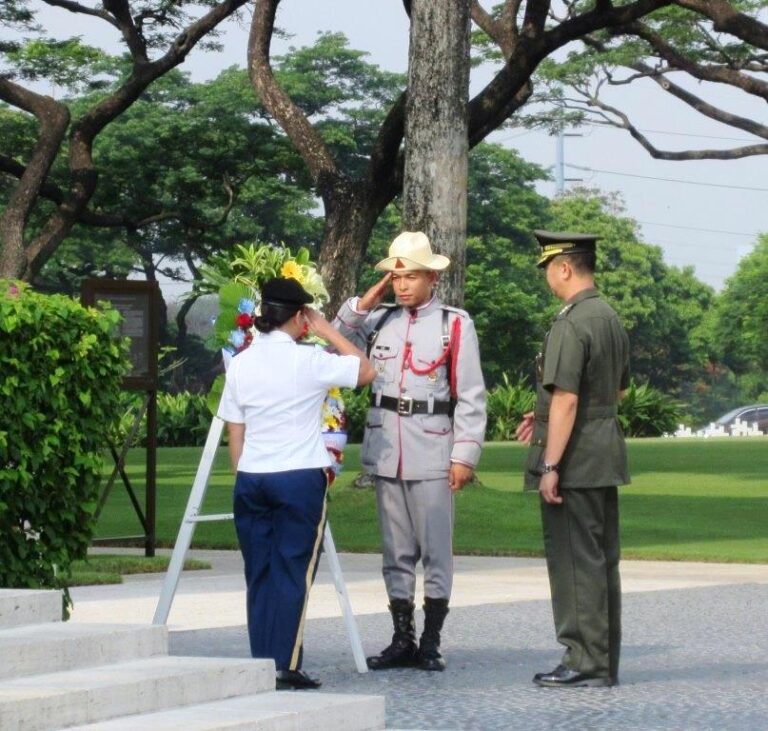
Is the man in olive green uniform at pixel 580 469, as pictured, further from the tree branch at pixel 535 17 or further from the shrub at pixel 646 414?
the shrub at pixel 646 414

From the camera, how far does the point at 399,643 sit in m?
8.90

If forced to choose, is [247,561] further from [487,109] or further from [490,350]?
[490,350]

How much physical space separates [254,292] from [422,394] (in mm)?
982

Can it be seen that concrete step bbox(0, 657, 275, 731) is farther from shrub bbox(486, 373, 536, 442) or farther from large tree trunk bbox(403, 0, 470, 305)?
shrub bbox(486, 373, 536, 442)

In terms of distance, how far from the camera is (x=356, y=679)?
8547 mm

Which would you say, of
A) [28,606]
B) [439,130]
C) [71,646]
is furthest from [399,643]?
[439,130]

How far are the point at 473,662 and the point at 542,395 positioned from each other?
153 cm

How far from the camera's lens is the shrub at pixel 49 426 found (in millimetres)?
8156

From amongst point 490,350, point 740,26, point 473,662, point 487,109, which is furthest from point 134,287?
point 490,350

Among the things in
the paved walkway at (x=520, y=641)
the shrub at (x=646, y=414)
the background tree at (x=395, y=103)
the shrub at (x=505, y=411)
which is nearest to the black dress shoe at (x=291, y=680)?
the paved walkway at (x=520, y=641)

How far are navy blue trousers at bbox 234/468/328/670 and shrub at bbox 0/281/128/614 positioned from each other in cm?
96

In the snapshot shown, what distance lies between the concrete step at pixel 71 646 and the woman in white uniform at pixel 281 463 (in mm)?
626

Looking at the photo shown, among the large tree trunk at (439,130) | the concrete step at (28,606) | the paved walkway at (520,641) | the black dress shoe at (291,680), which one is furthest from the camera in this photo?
the large tree trunk at (439,130)

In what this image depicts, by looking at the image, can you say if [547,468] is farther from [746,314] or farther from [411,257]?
[746,314]
